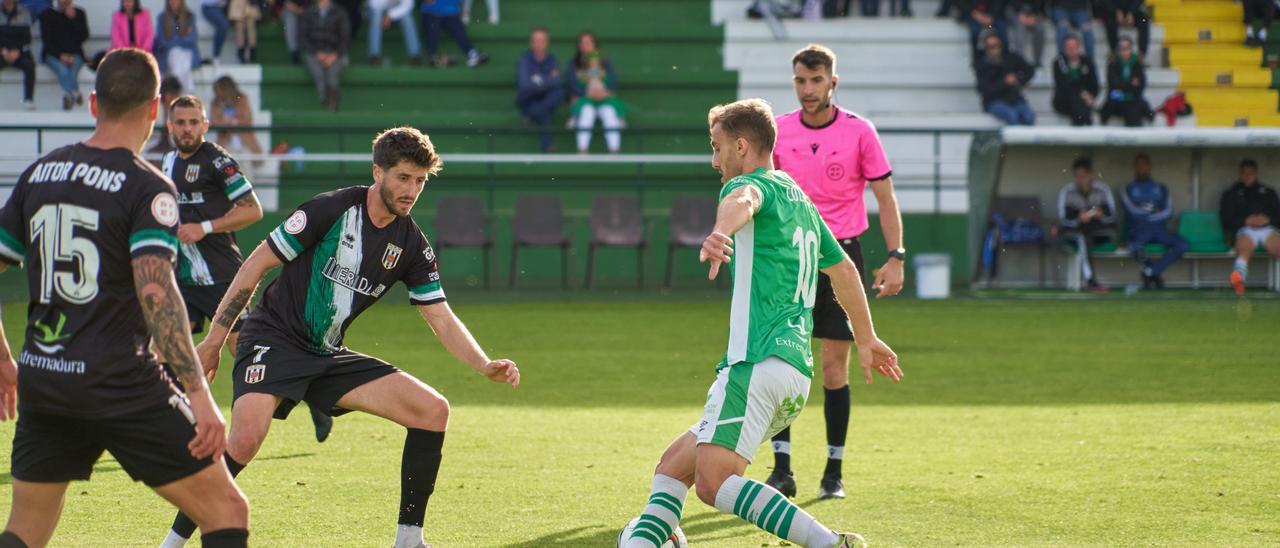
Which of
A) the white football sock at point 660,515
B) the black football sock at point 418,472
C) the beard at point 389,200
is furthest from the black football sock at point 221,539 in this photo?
the beard at point 389,200

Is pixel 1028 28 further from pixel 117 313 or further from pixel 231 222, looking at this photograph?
pixel 117 313

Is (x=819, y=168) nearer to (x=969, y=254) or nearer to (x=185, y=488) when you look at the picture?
(x=185, y=488)

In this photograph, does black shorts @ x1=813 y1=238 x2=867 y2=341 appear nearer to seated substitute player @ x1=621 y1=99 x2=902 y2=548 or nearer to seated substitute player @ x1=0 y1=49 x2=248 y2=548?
seated substitute player @ x1=621 y1=99 x2=902 y2=548

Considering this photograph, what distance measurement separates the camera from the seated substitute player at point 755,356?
4996 mm

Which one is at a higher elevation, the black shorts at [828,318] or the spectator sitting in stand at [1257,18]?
the spectator sitting in stand at [1257,18]

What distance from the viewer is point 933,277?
19.5 m

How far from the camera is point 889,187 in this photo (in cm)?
768

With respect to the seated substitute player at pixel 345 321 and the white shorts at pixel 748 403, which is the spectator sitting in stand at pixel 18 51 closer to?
the seated substitute player at pixel 345 321

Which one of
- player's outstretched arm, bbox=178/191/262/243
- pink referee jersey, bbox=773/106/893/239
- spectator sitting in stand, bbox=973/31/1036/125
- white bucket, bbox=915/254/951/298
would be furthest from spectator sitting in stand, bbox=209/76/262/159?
pink referee jersey, bbox=773/106/893/239

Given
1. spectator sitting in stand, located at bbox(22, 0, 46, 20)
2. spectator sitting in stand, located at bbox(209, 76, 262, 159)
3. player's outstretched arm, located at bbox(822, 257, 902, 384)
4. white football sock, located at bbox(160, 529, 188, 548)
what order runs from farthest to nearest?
spectator sitting in stand, located at bbox(22, 0, 46, 20)
spectator sitting in stand, located at bbox(209, 76, 262, 159)
white football sock, located at bbox(160, 529, 188, 548)
player's outstretched arm, located at bbox(822, 257, 902, 384)

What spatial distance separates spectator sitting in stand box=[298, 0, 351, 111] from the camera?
22.1 m

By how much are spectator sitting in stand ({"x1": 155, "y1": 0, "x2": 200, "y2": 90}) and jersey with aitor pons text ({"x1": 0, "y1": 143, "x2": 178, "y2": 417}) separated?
18115mm

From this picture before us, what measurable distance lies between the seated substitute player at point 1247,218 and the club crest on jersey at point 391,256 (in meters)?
16.6

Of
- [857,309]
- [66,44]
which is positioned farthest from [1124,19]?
[857,309]
